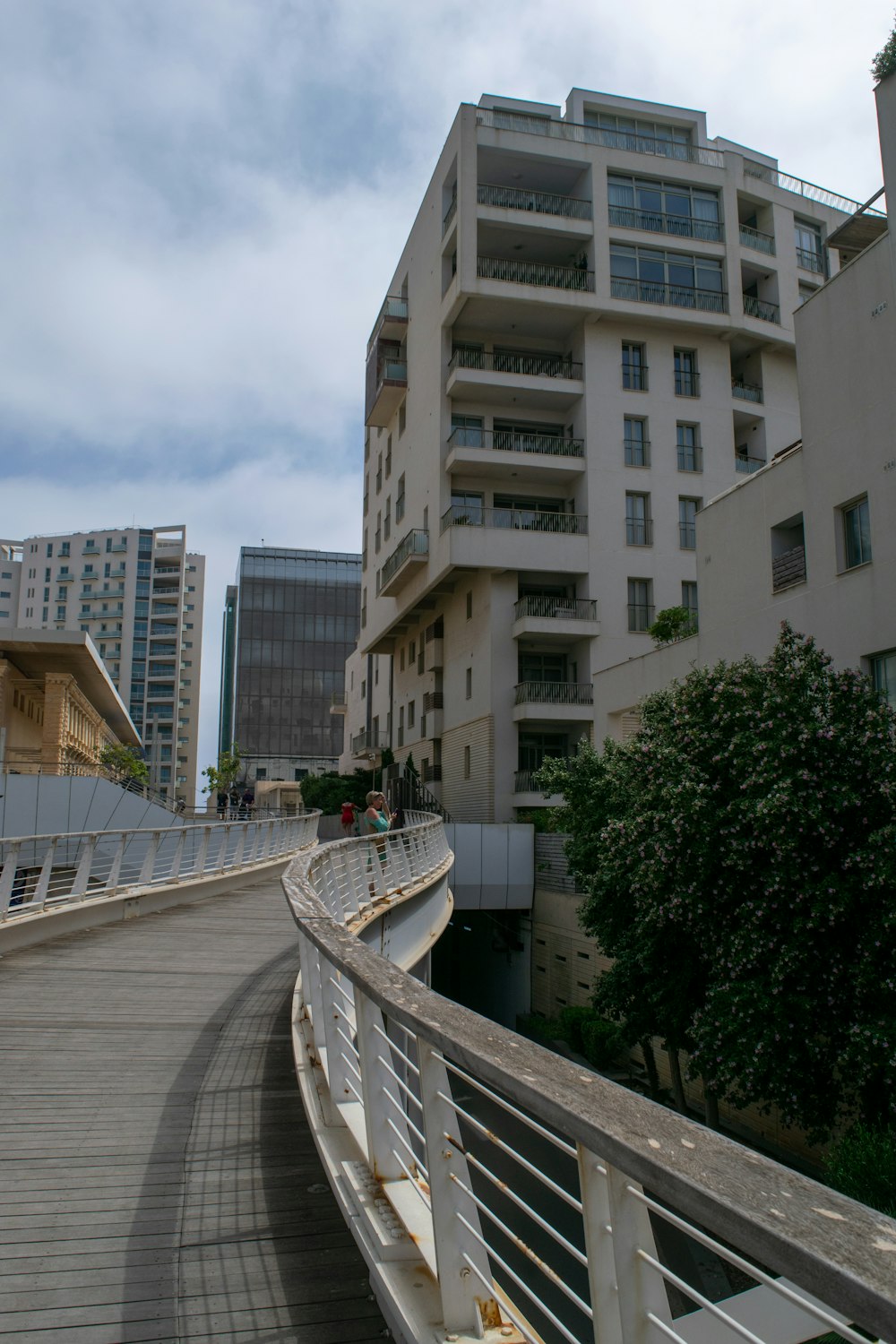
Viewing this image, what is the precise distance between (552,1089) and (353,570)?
398 ft

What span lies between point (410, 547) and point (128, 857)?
17.1 meters

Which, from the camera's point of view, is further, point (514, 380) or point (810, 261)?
→ point (810, 261)

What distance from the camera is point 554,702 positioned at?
3641cm

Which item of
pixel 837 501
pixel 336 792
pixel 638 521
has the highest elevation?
pixel 638 521

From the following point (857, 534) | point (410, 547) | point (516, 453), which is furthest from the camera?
point (410, 547)

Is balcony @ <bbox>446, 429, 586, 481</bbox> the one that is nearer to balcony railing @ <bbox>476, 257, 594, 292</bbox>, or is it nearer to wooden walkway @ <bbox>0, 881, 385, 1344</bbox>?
balcony railing @ <bbox>476, 257, 594, 292</bbox>

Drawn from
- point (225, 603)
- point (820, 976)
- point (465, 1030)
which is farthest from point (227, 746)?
point (465, 1030)

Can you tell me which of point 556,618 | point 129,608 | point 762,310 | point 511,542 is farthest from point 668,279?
point 129,608

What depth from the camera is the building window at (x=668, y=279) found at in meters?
38.4

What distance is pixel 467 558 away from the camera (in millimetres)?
37125

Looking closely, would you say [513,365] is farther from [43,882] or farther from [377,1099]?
[377,1099]

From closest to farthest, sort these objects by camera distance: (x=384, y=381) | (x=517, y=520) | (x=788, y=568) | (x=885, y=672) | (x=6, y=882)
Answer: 1. (x=6, y=882)
2. (x=885, y=672)
3. (x=788, y=568)
4. (x=517, y=520)
5. (x=384, y=381)

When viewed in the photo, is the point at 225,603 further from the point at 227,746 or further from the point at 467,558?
the point at 467,558

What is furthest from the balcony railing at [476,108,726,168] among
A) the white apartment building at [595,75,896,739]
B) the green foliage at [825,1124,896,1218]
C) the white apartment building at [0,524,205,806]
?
the white apartment building at [0,524,205,806]
